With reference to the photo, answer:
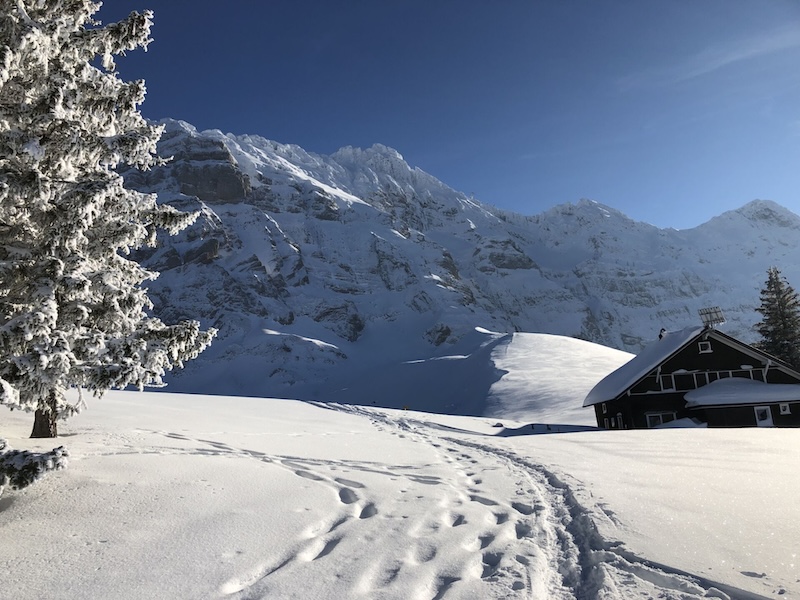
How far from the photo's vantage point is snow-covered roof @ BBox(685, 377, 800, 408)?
31.7 meters

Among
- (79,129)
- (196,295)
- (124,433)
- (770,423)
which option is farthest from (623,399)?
(196,295)

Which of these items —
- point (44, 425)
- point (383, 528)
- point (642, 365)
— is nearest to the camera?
point (383, 528)

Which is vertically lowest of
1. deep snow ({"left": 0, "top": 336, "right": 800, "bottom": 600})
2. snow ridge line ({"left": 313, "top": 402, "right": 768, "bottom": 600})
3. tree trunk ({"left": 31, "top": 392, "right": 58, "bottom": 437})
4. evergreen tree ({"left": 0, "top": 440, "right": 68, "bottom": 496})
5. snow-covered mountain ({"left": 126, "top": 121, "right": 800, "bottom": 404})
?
snow ridge line ({"left": 313, "top": 402, "right": 768, "bottom": 600})

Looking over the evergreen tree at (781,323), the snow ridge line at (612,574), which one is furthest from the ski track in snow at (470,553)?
the evergreen tree at (781,323)

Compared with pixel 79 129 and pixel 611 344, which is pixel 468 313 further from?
pixel 79 129

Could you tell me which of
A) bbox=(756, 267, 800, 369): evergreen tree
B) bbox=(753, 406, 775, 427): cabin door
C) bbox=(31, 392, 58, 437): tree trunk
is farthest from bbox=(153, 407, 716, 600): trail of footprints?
bbox=(756, 267, 800, 369): evergreen tree

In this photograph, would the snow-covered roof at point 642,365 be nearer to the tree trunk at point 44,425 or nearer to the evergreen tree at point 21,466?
the tree trunk at point 44,425

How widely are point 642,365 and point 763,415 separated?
7.22m

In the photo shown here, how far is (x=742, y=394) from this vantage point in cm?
3197

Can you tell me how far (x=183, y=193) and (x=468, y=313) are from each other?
101 metres

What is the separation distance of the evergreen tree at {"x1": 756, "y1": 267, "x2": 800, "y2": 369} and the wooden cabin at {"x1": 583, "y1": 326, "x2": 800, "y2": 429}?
10909 mm

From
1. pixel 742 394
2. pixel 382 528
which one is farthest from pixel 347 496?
pixel 742 394

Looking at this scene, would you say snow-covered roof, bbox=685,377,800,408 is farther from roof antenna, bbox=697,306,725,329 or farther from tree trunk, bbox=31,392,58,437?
tree trunk, bbox=31,392,58,437

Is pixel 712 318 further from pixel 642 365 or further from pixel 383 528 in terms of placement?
pixel 383 528
